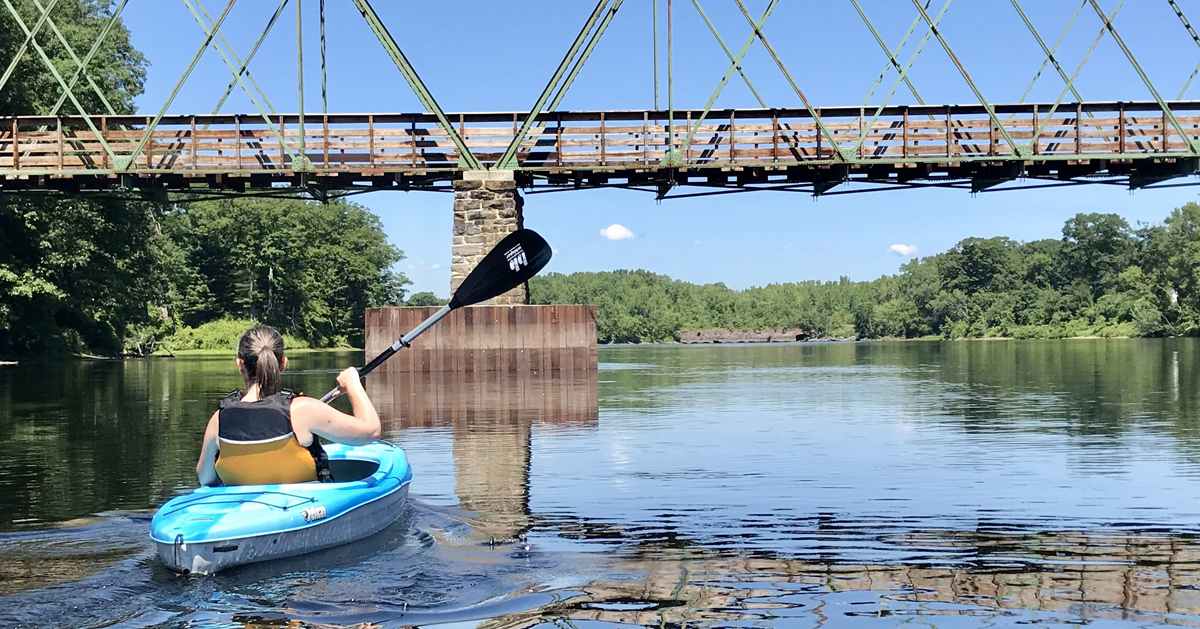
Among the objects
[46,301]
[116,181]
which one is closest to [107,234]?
[46,301]

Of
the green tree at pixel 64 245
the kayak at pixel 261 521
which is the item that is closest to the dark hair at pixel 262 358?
the kayak at pixel 261 521

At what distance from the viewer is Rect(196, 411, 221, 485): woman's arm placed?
9172 millimetres

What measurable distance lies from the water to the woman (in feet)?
2.40

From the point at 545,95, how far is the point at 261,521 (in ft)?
90.5

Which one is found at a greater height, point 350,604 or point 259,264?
point 259,264

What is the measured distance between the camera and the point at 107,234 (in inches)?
1880

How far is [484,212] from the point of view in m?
34.3

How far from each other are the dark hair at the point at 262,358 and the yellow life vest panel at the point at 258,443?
97mm

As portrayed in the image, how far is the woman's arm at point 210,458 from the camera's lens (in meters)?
9.17

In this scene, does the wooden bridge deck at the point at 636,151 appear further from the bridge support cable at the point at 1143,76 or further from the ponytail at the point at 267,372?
the ponytail at the point at 267,372

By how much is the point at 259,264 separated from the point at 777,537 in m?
86.9

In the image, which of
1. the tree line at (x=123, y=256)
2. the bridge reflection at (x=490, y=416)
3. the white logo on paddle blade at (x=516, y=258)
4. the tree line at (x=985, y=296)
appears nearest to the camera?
the bridge reflection at (x=490, y=416)

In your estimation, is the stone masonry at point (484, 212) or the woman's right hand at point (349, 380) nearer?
the woman's right hand at point (349, 380)

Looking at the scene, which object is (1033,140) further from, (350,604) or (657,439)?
(350,604)
